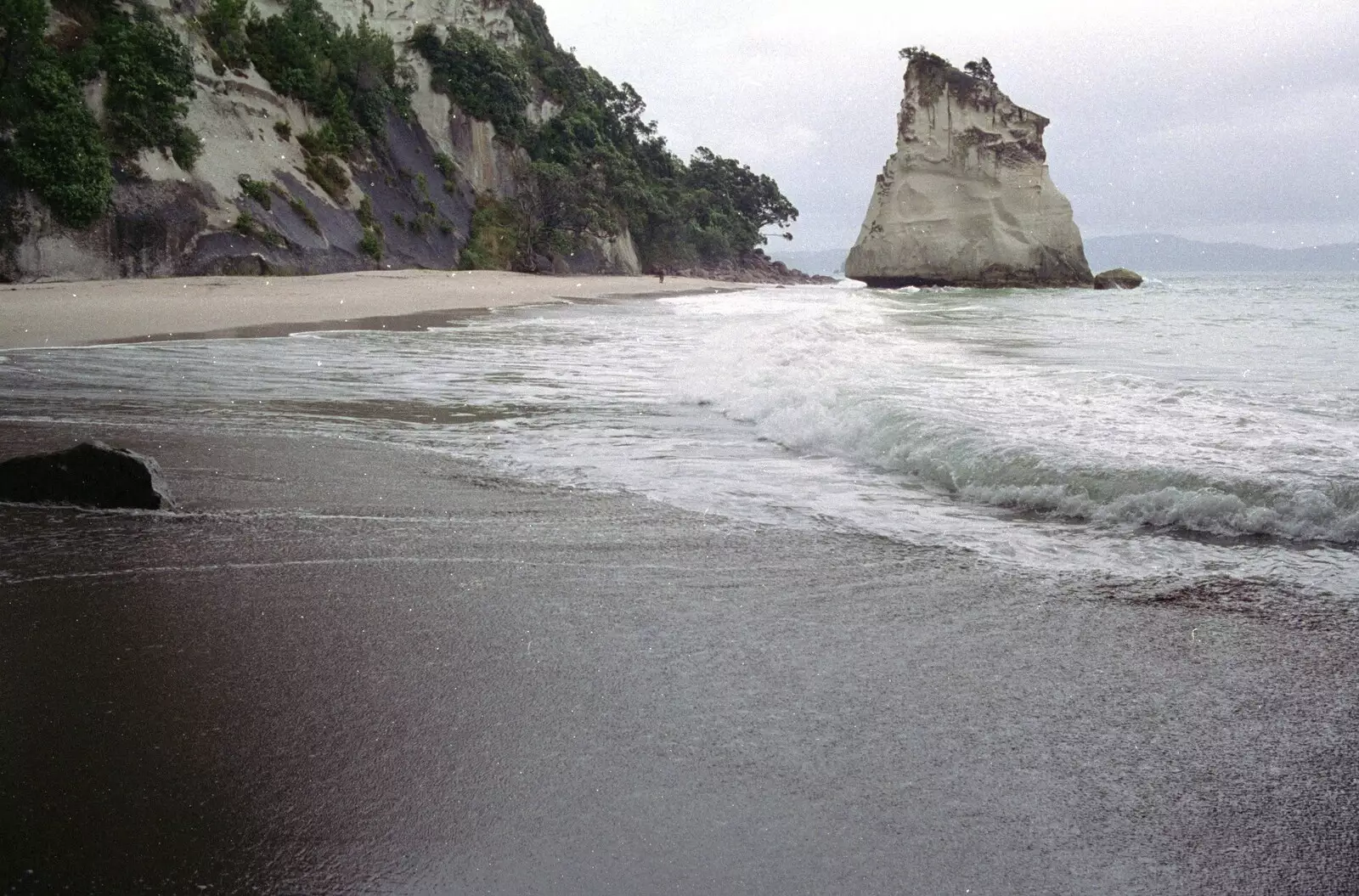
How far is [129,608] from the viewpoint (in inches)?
116

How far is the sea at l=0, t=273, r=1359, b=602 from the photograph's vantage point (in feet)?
13.7

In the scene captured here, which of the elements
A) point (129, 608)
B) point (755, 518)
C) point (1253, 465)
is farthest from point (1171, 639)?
point (129, 608)

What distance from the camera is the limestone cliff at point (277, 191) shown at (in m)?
25.4

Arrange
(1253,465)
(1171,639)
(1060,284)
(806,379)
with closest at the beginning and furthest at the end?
1. (1171,639)
2. (1253,465)
3. (806,379)
4. (1060,284)

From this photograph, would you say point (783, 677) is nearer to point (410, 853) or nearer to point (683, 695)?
point (683, 695)

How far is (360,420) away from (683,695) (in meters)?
4.84

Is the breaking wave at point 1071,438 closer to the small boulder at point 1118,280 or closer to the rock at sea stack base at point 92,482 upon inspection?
the rock at sea stack base at point 92,482

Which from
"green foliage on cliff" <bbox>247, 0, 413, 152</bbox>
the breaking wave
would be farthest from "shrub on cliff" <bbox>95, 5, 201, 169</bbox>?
the breaking wave

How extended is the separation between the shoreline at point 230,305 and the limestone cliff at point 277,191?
5.75 feet

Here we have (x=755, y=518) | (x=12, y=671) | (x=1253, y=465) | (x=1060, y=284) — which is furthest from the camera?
(x=1060, y=284)

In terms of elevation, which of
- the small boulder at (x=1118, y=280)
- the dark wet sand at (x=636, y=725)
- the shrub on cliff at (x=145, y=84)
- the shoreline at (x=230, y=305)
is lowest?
the dark wet sand at (x=636, y=725)

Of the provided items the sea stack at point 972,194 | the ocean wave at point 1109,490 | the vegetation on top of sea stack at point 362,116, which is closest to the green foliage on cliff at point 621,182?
the vegetation on top of sea stack at point 362,116

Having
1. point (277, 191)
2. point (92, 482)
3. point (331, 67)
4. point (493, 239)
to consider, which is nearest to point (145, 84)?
point (277, 191)

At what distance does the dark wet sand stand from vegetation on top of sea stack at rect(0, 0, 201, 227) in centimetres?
2485
